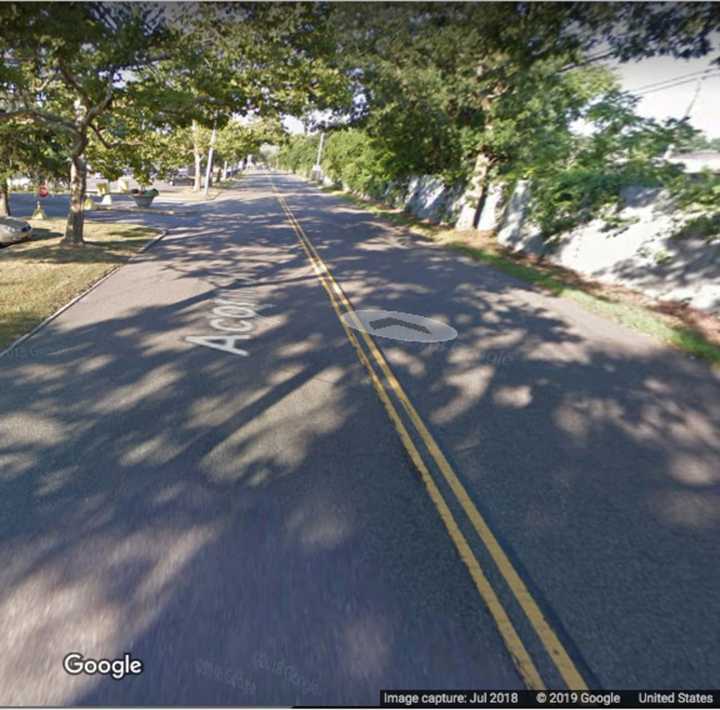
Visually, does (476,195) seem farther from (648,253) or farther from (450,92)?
(648,253)

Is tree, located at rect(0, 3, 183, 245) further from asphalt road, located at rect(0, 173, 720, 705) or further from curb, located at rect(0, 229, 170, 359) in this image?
asphalt road, located at rect(0, 173, 720, 705)

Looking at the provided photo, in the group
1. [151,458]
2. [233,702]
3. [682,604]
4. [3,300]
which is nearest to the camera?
[233,702]

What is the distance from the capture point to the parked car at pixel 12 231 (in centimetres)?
1242

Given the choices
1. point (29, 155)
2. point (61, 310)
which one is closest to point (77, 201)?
point (29, 155)

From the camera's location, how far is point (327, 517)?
3338 mm

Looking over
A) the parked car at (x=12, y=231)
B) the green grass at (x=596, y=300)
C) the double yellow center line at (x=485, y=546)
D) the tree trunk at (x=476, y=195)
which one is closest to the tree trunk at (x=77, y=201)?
the parked car at (x=12, y=231)

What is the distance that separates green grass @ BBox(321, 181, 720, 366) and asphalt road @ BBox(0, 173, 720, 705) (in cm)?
134

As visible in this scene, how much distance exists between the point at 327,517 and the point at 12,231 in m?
14.3

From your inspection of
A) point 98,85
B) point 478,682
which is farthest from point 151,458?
point 98,85

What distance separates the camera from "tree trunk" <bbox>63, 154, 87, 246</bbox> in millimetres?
12188

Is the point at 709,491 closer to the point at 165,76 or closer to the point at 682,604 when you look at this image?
the point at 682,604

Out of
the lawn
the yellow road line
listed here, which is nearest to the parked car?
the lawn

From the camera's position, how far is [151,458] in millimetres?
3840

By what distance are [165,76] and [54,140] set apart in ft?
24.5
